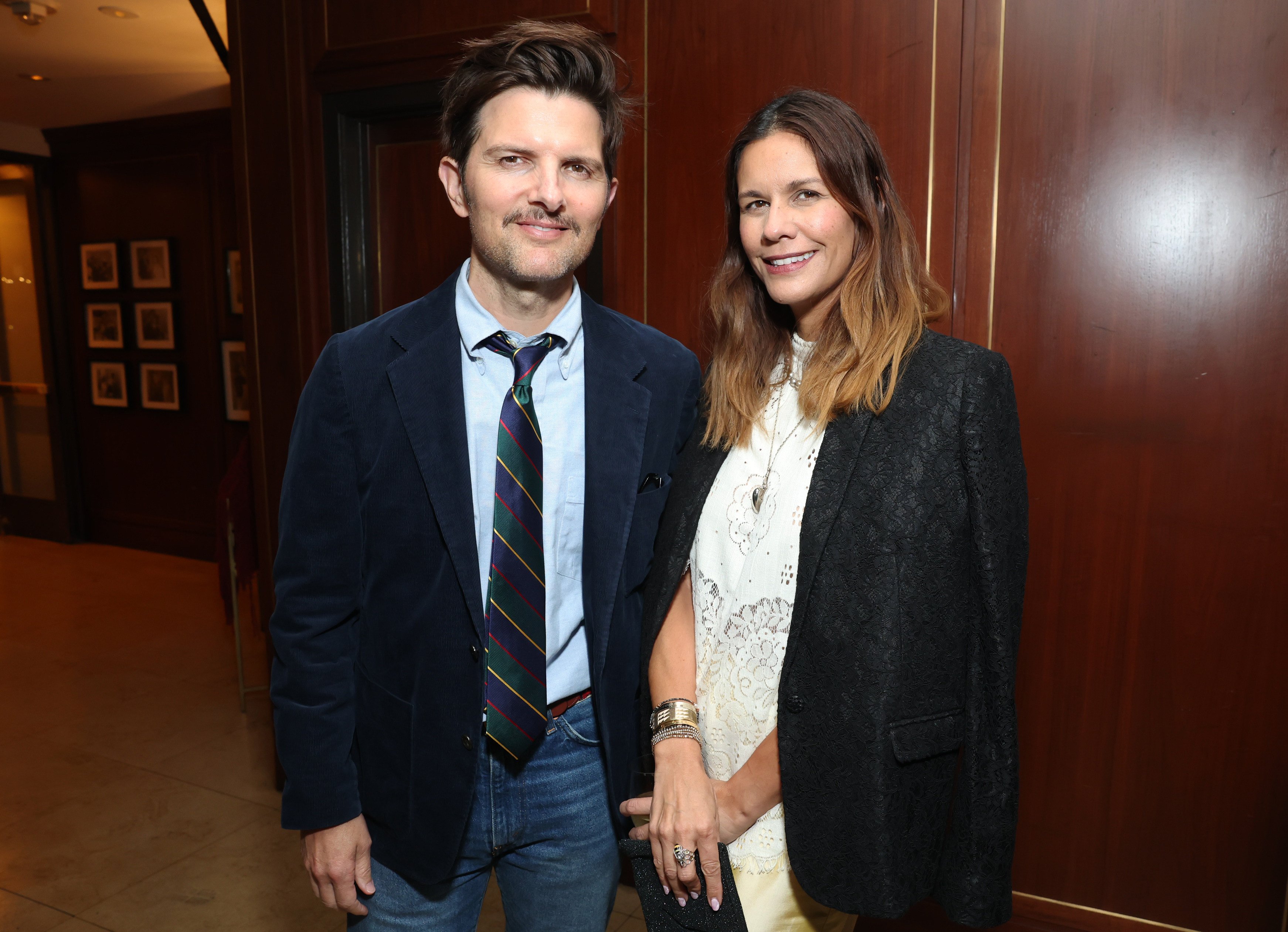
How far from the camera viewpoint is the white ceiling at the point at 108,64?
14.5ft

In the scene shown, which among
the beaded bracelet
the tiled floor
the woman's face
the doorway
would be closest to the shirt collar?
the woman's face

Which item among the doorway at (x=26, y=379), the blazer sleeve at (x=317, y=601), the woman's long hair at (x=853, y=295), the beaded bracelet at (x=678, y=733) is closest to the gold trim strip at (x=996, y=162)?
the woman's long hair at (x=853, y=295)

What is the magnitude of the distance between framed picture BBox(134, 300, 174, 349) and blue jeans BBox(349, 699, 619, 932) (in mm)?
6282

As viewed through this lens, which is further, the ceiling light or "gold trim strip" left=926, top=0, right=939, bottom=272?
the ceiling light

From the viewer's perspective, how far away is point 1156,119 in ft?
6.61

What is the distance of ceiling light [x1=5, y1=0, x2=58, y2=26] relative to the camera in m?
4.19

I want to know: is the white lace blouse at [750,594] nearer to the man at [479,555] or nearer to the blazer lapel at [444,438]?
the man at [479,555]

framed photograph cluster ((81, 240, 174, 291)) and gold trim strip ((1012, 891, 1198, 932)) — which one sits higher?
framed photograph cluster ((81, 240, 174, 291))

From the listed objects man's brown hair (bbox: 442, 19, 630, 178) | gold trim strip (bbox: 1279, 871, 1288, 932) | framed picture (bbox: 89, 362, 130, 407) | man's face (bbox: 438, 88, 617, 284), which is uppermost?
man's brown hair (bbox: 442, 19, 630, 178)

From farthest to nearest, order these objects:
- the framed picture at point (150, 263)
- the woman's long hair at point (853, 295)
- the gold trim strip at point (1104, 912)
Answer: the framed picture at point (150, 263), the gold trim strip at point (1104, 912), the woman's long hair at point (853, 295)

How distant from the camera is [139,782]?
11.1 ft

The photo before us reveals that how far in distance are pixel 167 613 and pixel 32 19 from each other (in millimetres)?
3375

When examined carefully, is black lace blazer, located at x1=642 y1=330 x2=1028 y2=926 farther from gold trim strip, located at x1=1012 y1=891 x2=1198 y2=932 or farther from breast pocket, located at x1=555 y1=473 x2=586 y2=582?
gold trim strip, located at x1=1012 y1=891 x2=1198 y2=932

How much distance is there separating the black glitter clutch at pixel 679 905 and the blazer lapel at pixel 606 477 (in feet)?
0.99
